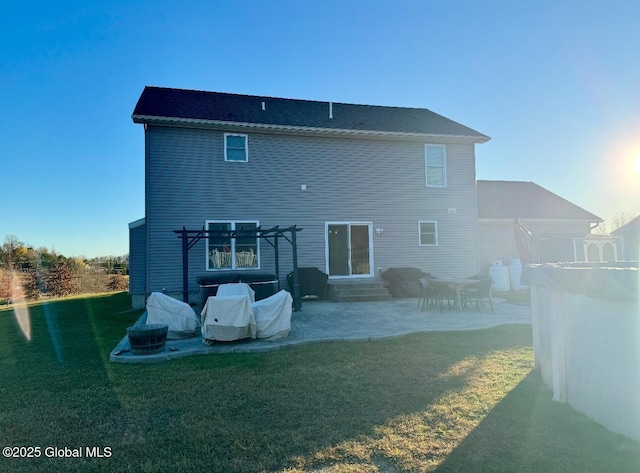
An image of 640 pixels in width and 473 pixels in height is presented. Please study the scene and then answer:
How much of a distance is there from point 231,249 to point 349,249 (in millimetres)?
3999

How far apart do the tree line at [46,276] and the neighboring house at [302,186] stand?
813 cm

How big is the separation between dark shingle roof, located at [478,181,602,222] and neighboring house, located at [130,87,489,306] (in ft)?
12.5

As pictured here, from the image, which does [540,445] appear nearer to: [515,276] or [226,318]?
[226,318]

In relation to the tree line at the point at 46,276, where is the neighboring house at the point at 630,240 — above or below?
above

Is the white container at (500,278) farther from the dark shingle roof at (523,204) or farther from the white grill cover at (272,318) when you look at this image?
the white grill cover at (272,318)

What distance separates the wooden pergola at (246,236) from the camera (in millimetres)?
9781

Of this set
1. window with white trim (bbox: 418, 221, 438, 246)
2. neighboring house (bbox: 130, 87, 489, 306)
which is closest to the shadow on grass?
neighboring house (bbox: 130, 87, 489, 306)

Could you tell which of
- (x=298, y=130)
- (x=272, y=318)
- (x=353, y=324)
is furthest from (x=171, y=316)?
(x=298, y=130)

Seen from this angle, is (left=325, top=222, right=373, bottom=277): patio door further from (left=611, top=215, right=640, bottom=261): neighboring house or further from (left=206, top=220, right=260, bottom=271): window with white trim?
(left=611, top=215, right=640, bottom=261): neighboring house

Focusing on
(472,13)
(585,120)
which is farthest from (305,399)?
(585,120)

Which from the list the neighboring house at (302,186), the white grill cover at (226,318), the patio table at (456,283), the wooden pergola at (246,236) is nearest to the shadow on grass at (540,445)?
the white grill cover at (226,318)

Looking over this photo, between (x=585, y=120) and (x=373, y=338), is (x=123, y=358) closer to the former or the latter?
(x=373, y=338)

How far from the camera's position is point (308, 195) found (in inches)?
493

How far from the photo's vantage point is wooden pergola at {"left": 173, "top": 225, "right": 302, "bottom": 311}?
32.1 feet
